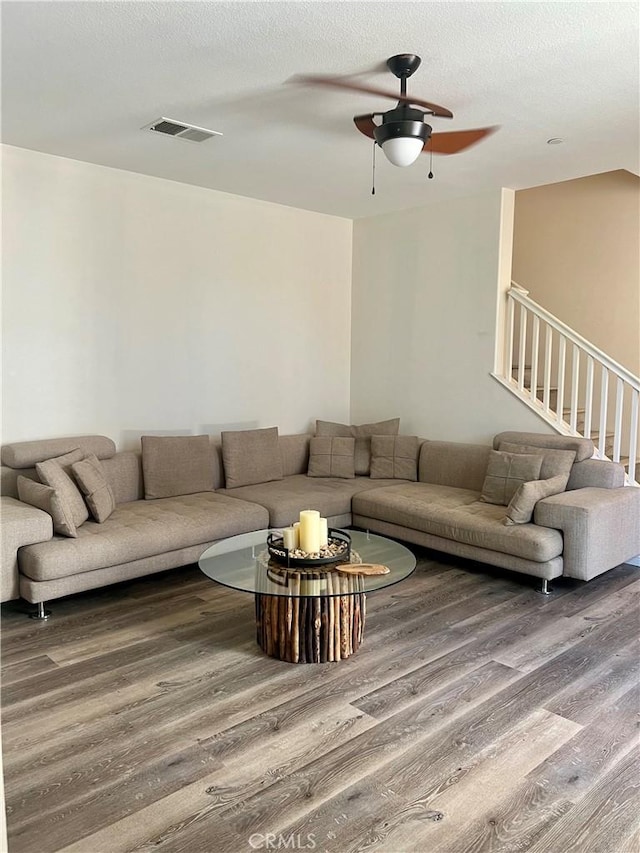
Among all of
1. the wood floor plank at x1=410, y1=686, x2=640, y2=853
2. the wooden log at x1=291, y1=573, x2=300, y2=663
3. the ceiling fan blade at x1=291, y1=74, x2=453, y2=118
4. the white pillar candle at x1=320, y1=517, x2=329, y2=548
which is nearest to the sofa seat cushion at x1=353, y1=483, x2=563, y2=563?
the wood floor plank at x1=410, y1=686, x2=640, y2=853

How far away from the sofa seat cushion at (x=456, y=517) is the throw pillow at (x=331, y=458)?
1.84 ft

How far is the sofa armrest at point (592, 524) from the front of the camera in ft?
12.7

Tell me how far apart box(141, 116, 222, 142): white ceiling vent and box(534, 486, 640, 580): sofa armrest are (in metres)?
3.07

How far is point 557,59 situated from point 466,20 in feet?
1.92

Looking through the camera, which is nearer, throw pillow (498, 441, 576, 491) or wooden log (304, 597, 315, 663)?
wooden log (304, 597, 315, 663)

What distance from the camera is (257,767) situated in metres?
2.31

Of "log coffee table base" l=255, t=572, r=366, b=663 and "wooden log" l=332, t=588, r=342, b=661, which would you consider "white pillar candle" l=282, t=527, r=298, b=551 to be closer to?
"log coffee table base" l=255, t=572, r=366, b=663

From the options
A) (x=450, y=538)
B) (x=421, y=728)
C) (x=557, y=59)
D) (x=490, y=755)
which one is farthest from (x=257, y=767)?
(x=557, y=59)

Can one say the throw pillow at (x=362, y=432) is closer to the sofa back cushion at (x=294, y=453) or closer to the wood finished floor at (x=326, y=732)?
the sofa back cushion at (x=294, y=453)

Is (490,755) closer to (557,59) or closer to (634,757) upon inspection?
(634,757)

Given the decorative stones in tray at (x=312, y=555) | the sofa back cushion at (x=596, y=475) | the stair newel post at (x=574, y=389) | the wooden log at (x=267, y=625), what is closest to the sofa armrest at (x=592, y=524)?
the sofa back cushion at (x=596, y=475)

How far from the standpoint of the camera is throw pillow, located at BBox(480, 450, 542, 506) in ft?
14.8

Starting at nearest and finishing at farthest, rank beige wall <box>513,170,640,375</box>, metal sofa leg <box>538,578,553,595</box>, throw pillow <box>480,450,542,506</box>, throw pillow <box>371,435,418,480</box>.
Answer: metal sofa leg <box>538,578,553,595</box> → throw pillow <box>480,450,542,506</box> → throw pillow <box>371,435,418,480</box> → beige wall <box>513,170,640,375</box>

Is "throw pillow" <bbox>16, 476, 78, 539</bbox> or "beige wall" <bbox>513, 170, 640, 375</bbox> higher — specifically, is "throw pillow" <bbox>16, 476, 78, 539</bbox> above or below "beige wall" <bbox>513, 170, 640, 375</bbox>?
below
